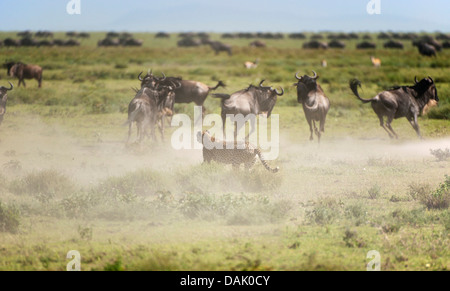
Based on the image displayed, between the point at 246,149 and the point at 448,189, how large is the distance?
3239 millimetres

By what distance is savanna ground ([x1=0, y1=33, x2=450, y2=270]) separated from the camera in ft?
22.7

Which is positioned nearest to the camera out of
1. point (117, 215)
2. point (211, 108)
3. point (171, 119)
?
point (117, 215)

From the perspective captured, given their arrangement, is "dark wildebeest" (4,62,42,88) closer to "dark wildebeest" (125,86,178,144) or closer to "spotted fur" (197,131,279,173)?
"dark wildebeest" (125,86,178,144)

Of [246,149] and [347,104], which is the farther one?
[347,104]

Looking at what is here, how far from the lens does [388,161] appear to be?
12.2 metres

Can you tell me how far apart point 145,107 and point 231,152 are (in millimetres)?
3444

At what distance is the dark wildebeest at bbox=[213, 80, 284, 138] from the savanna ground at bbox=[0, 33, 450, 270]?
1.14 meters

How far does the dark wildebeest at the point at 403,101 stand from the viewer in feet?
48.2

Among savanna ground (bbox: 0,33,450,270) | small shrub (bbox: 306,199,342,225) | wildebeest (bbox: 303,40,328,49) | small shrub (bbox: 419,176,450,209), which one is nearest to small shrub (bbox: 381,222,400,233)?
savanna ground (bbox: 0,33,450,270)

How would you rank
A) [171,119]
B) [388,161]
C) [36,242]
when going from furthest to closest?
[171,119] → [388,161] → [36,242]

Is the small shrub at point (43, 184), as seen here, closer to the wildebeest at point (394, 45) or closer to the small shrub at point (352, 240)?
the small shrub at point (352, 240)
